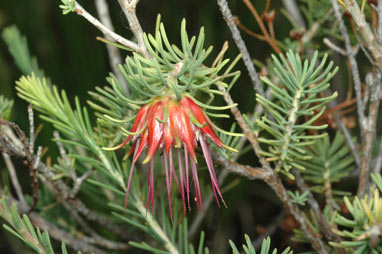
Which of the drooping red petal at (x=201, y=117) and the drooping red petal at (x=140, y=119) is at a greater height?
the drooping red petal at (x=140, y=119)

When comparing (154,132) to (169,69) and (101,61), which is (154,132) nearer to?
(169,69)

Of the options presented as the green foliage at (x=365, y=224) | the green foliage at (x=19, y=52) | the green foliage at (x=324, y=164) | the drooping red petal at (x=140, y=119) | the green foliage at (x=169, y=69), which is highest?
the green foliage at (x=19, y=52)

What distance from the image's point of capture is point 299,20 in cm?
68

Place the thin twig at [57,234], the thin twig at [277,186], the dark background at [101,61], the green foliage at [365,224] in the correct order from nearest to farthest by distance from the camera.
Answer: the green foliage at [365,224], the thin twig at [277,186], the thin twig at [57,234], the dark background at [101,61]

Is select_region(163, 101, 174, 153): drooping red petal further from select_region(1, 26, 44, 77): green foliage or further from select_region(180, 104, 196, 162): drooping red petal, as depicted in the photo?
select_region(1, 26, 44, 77): green foliage

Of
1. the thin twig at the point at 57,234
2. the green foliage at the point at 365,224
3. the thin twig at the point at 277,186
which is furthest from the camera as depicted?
the thin twig at the point at 57,234

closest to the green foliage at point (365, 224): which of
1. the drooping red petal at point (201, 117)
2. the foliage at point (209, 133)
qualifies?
the foliage at point (209, 133)

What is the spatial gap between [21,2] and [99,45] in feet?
0.89

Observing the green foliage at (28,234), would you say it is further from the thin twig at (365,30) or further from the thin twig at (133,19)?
the thin twig at (365,30)

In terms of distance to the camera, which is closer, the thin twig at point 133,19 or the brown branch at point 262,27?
the thin twig at point 133,19

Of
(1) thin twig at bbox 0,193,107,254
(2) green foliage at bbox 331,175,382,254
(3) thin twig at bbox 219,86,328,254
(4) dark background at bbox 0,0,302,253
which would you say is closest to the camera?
(2) green foliage at bbox 331,175,382,254

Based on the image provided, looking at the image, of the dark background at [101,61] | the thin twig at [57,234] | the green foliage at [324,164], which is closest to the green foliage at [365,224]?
the green foliage at [324,164]

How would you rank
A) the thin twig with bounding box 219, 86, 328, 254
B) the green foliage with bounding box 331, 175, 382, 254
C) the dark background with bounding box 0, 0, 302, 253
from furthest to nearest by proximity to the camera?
the dark background with bounding box 0, 0, 302, 253
the thin twig with bounding box 219, 86, 328, 254
the green foliage with bounding box 331, 175, 382, 254

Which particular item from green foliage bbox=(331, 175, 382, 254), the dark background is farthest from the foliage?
the dark background
